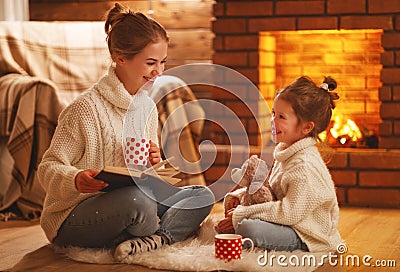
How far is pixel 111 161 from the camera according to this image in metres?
2.33

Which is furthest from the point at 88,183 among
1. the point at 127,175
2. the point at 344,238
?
the point at 344,238

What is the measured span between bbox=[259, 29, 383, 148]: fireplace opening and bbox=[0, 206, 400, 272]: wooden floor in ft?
1.63

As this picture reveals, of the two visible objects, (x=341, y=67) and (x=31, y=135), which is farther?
(x=341, y=67)

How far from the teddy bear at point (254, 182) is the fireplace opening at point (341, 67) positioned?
4.16ft

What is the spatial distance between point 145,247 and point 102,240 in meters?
0.14

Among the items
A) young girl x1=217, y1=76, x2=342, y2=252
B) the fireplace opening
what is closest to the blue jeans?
young girl x1=217, y1=76, x2=342, y2=252

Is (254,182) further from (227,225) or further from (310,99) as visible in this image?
(310,99)

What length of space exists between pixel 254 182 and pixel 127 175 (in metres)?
0.44

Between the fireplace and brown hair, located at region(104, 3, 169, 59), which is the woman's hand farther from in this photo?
the fireplace

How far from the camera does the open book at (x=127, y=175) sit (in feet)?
6.86

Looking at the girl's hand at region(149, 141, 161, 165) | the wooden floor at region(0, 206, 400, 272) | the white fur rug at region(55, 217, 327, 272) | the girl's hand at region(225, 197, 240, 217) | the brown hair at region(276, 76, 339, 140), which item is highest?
the brown hair at region(276, 76, 339, 140)

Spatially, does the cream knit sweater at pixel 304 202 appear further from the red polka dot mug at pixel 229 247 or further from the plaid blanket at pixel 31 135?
the plaid blanket at pixel 31 135

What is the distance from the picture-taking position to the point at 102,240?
231cm

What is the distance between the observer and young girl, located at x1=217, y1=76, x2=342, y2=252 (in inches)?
89.1
